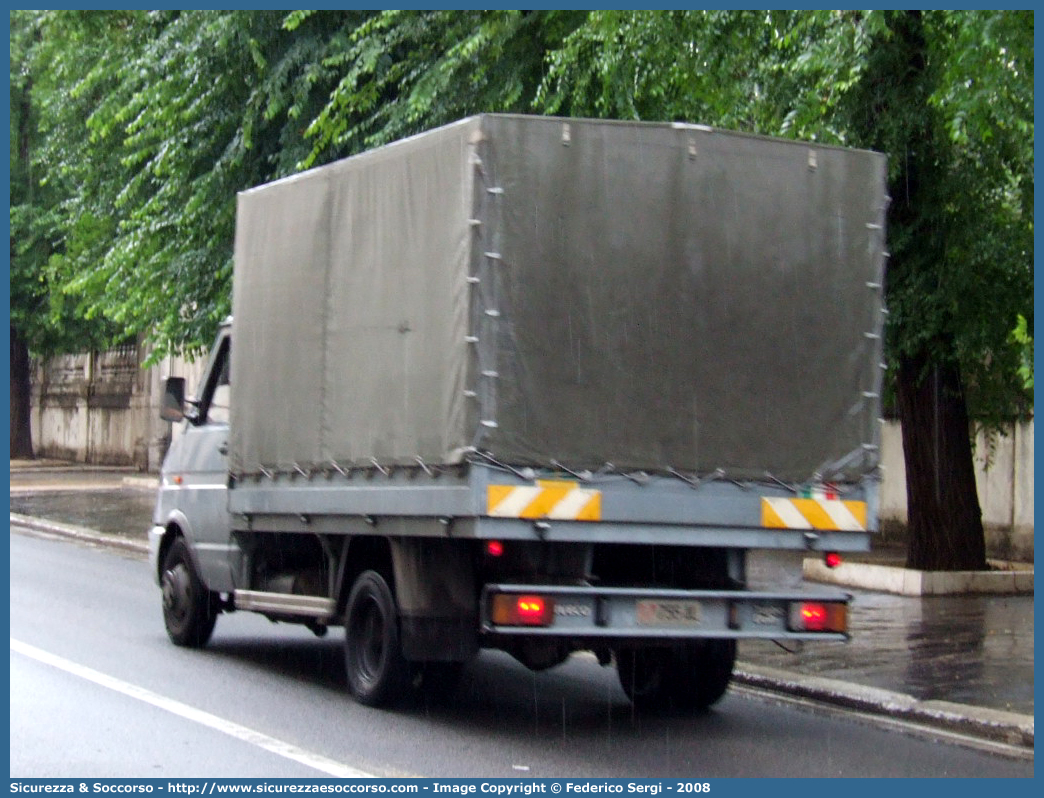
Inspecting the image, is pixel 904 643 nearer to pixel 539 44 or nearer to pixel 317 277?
pixel 317 277

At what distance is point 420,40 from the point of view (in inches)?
657

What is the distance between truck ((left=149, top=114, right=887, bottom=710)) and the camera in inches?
324

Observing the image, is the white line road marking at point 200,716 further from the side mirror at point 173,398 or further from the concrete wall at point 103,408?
the concrete wall at point 103,408

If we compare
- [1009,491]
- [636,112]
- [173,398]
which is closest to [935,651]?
[173,398]

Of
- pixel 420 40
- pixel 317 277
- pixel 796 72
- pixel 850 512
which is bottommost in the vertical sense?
pixel 850 512

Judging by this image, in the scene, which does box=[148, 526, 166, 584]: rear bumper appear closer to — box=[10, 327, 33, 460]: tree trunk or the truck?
the truck

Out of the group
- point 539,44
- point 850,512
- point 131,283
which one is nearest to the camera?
point 850,512

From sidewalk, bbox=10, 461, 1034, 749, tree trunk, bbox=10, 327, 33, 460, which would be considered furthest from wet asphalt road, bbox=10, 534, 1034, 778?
tree trunk, bbox=10, 327, 33, 460

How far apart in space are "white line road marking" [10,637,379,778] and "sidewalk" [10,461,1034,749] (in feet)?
11.8

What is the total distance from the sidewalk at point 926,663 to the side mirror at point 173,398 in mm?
4190

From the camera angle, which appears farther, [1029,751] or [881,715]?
[881,715]

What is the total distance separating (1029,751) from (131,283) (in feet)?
49.7

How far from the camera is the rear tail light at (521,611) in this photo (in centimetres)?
812

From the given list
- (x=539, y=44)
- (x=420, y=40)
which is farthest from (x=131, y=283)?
(x=539, y=44)
